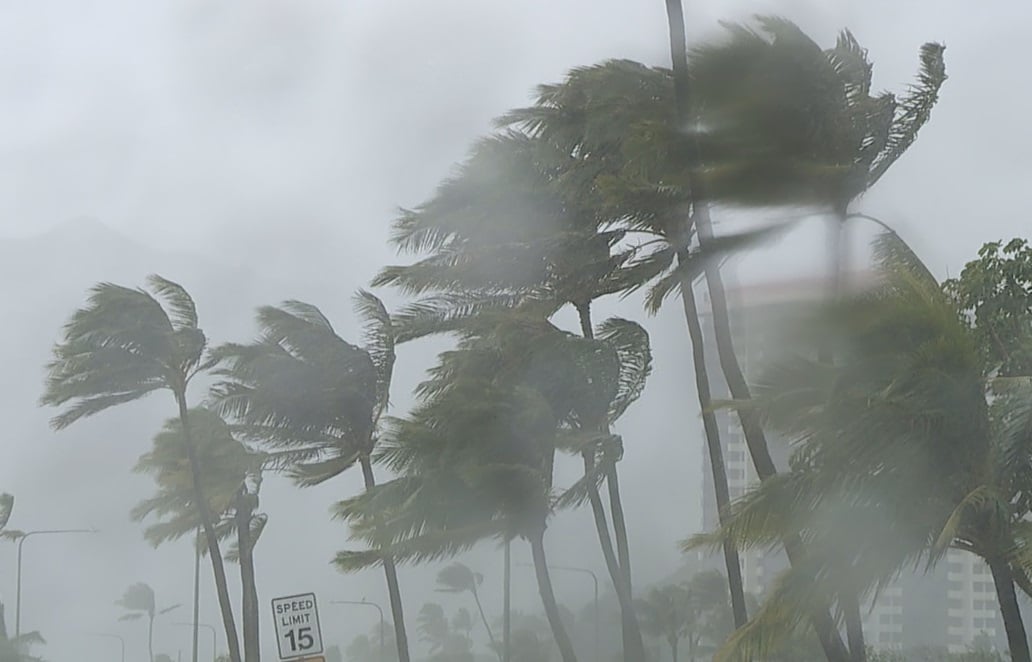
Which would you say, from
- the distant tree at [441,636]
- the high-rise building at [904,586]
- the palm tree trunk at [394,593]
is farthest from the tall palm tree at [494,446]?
the distant tree at [441,636]

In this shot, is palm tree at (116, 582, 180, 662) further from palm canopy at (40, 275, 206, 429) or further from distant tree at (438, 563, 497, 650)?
palm canopy at (40, 275, 206, 429)

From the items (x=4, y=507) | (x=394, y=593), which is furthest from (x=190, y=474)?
(x=4, y=507)

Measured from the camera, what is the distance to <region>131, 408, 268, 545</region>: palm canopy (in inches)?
1286

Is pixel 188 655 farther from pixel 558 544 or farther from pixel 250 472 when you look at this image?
pixel 250 472

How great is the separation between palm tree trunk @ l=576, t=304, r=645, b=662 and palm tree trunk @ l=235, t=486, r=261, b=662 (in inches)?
535

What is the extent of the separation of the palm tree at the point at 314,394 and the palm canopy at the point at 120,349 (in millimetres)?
3216

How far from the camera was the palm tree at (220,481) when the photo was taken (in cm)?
3284

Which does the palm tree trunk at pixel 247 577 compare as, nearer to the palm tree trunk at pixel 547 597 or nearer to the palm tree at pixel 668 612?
the palm tree at pixel 668 612

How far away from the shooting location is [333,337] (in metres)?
28.0

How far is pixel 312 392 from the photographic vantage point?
27.0 metres

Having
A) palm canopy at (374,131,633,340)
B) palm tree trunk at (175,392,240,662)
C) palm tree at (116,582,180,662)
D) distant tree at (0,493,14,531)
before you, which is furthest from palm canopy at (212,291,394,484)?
palm tree at (116,582,180,662)

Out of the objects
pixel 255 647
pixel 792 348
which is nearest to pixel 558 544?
pixel 255 647

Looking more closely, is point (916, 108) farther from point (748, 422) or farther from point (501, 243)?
point (501, 243)

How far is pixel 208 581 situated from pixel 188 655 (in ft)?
187
